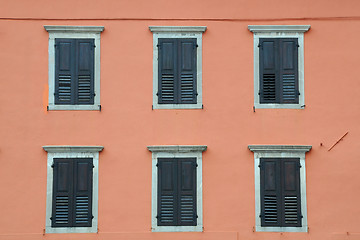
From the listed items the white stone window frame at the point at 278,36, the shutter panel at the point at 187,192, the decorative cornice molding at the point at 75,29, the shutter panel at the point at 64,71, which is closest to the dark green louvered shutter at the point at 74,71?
the shutter panel at the point at 64,71

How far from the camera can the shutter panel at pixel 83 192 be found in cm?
1413

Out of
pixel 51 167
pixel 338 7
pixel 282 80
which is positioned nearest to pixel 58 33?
pixel 51 167

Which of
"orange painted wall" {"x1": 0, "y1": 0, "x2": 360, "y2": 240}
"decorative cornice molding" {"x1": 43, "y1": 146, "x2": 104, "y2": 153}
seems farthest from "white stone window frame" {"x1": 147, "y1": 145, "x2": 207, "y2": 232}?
"decorative cornice molding" {"x1": 43, "y1": 146, "x2": 104, "y2": 153}

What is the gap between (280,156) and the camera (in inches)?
560

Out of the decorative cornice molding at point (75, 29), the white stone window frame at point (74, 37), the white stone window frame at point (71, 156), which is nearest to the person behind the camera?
the white stone window frame at point (71, 156)

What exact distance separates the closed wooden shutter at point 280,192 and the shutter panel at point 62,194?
4.33 m

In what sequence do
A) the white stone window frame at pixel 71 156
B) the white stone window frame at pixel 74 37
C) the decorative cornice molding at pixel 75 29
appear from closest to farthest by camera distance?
the white stone window frame at pixel 71 156 → the white stone window frame at pixel 74 37 → the decorative cornice molding at pixel 75 29

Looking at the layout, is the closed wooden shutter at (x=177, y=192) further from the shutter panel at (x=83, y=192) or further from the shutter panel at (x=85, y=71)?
the shutter panel at (x=85, y=71)

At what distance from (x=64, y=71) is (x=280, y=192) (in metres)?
5.67

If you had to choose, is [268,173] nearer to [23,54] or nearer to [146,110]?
[146,110]

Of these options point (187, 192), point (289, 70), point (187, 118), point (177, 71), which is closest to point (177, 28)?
point (177, 71)

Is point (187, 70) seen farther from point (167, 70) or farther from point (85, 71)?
point (85, 71)

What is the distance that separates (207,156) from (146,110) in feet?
5.75

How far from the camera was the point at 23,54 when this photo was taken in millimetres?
14516
